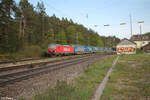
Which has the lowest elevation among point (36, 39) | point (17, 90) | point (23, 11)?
point (17, 90)

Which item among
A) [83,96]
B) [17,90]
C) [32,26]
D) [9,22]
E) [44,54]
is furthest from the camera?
[32,26]

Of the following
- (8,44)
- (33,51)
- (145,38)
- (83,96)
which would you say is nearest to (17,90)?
(83,96)

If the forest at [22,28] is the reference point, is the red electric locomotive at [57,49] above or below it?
below

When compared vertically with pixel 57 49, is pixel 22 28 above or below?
above

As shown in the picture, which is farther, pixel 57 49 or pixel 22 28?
pixel 22 28

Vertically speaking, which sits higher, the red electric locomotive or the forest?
the forest

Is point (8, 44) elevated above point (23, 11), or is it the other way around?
point (23, 11)

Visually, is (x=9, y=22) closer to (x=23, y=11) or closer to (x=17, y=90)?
(x=23, y=11)

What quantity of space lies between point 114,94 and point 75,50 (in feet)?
87.5

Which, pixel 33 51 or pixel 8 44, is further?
pixel 33 51

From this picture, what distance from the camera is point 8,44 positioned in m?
20.1

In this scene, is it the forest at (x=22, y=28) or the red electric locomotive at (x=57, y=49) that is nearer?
the forest at (x=22, y=28)

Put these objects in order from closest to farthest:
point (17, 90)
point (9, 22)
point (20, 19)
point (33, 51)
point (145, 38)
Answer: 1. point (17, 90)
2. point (9, 22)
3. point (33, 51)
4. point (20, 19)
5. point (145, 38)

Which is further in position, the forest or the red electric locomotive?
the red electric locomotive
